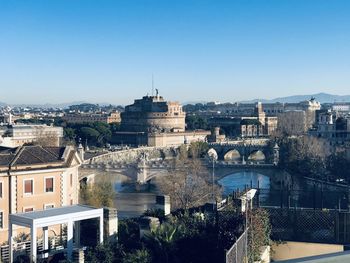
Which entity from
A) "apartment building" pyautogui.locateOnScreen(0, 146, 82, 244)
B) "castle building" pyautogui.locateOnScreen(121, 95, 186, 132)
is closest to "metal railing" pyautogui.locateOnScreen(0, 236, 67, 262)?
"apartment building" pyautogui.locateOnScreen(0, 146, 82, 244)

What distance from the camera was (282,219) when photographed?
24.1 feet

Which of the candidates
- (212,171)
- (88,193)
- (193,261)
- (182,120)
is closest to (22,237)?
(193,261)

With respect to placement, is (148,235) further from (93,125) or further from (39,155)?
(93,125)

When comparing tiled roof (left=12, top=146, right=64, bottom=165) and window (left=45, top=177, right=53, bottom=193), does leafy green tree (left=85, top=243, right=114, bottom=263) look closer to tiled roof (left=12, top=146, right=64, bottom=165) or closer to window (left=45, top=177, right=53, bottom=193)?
tiled roof (left=12, top=146, right=64, bottom=165)

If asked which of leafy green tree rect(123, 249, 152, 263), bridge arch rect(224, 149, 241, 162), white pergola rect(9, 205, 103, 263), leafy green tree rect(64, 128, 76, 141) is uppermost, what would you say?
white pergola rect(9, 205, 103, 263)

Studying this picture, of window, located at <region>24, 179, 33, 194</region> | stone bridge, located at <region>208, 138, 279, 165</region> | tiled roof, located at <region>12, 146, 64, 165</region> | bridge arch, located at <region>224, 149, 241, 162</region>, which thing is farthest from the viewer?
bridge arch, located at <region>224, 149, 241, 162</region>

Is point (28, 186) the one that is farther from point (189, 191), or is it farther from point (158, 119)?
point (158, 119)

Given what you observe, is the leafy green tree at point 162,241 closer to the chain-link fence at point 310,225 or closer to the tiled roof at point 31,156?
the chain-link fence at point 310,225

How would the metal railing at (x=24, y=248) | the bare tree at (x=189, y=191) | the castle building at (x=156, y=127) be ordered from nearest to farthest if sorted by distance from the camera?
1. the metal railing at (x=24, y=248)
2. the bare tree at (x=189, y=191)
3. the castle building at (x=156, y=127)

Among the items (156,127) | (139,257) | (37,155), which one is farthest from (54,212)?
(156,127)

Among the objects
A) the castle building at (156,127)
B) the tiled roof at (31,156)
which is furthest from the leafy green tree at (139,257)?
the castle building at (156,127)

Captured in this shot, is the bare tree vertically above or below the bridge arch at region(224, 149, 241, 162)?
above

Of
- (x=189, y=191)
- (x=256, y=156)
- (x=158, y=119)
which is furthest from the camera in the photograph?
(x=158, y=119)

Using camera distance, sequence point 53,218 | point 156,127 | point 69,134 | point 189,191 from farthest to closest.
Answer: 1. point 156,127
2. point 69,134
3. point 189,191
4. point 53,218
